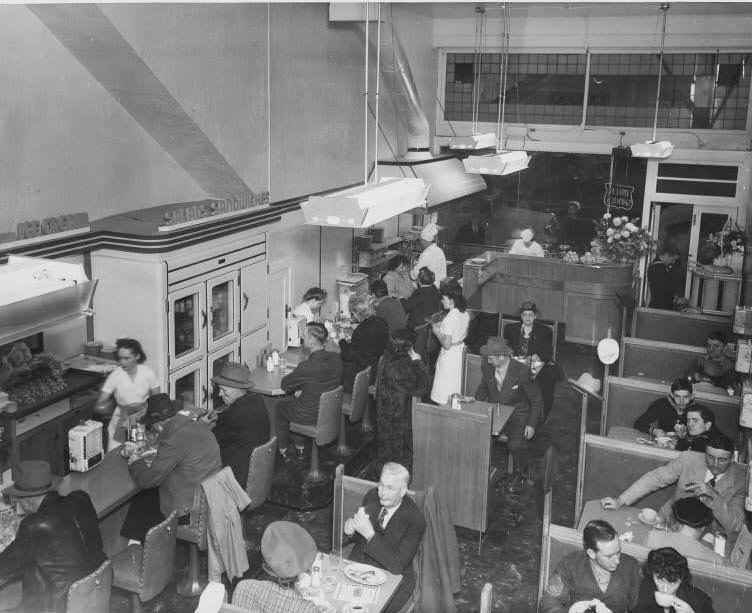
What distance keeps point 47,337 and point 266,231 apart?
2766 mm

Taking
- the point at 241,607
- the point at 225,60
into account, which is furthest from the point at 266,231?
the point at 241,607

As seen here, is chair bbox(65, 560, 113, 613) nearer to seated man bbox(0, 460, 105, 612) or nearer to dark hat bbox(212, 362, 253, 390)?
seated man bbox(0, 460, 105, 612)

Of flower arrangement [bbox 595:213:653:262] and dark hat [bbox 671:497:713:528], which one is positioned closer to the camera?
dark hat [bbox 671:497:713:528]

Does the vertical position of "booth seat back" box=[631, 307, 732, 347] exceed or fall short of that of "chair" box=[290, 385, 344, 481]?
it exceeds it

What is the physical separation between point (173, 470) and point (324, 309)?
572 centimetres

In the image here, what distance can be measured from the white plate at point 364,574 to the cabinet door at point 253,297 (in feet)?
13.4

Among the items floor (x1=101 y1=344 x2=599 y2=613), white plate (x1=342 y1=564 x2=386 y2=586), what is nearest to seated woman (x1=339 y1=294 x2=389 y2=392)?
Answer: floor (x1=101 y1=344 x2=599 y2=613)

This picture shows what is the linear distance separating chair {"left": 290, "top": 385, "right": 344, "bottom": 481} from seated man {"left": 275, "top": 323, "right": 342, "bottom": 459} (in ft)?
0.24

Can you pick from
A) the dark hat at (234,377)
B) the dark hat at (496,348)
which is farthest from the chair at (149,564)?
the dark hat at (496,348)

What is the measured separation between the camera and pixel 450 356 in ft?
25.3

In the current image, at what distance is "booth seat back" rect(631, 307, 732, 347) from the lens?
31.9ft

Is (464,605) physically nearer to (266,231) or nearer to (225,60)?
(266,231)

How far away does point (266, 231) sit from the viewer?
29.0ft

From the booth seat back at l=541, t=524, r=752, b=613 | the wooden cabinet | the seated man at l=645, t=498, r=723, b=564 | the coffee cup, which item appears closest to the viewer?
the coffee cup
